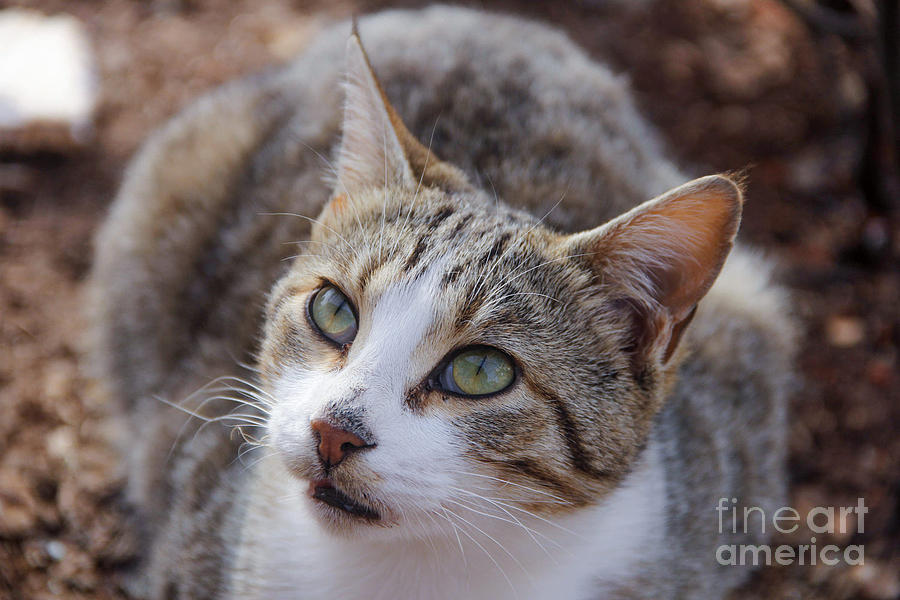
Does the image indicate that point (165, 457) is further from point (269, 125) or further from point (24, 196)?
A: point (24, 196)

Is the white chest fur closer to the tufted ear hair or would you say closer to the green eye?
the green eye

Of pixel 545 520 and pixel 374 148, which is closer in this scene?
pixel 545 520

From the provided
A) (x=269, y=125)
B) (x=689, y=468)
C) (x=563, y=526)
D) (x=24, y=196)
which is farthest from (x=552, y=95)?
(x=24, y=196)

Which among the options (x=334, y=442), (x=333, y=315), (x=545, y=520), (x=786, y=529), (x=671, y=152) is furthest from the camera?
(x=671, y=152)

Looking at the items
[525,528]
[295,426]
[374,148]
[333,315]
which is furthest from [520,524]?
[374,148]

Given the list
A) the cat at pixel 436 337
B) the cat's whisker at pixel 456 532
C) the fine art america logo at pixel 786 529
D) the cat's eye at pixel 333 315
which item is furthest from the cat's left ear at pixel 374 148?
the fine art america logo at pixel 786 529

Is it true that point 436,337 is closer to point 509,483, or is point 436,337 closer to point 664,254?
point 509,483

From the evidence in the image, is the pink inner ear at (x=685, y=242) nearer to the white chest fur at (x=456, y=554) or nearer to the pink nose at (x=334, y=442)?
the white chest fur at (x=456, y=554)

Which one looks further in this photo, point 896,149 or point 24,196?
point 24,196
